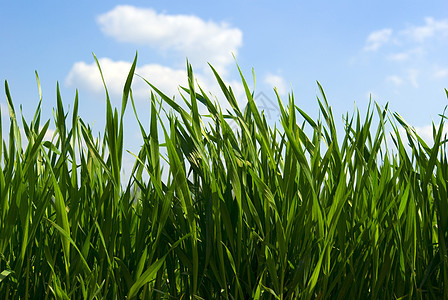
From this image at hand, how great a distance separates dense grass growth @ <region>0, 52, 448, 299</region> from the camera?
1141 millimetres

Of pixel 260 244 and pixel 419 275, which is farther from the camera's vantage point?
pixel 419 275

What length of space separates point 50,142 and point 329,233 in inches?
30.8

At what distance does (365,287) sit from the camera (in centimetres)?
132

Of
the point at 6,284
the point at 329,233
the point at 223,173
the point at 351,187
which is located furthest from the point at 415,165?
the point at 6,284

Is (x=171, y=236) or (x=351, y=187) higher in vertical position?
(x=351, y=187)

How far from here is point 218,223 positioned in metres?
1.15

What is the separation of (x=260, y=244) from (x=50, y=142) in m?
0.64

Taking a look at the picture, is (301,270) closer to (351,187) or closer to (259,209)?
(259,209)

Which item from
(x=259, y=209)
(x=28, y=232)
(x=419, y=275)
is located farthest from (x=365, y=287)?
(x=28, y=232)

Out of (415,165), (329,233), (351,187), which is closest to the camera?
(329,233)

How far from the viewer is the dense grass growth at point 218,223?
44.9 inches

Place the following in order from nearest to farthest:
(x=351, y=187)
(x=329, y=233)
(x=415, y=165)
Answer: (x=329, y=233) < (x=351, y=187) < (x=415, y=165)

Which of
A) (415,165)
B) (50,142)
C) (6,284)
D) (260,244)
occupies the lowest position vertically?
(6,284)

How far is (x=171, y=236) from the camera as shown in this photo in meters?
1.23
